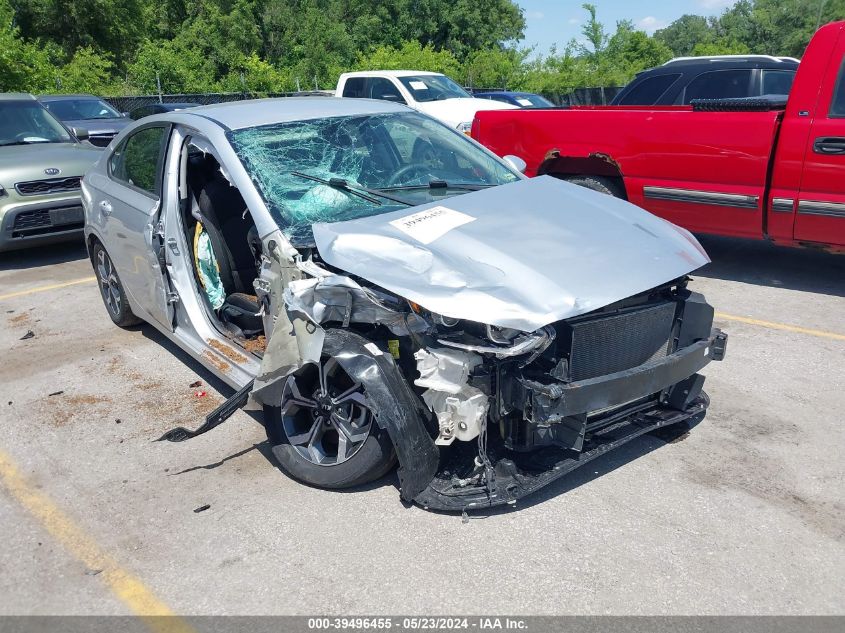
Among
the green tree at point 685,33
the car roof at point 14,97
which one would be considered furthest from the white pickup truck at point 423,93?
the green tree at point 685,33

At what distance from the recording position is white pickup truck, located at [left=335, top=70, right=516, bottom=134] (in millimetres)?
13992

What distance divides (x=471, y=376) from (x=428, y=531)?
737mm

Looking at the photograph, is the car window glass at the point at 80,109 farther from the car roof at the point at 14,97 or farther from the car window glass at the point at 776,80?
the car window glass at the point at 776,80

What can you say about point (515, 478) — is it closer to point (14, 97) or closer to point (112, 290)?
point (112, 290)

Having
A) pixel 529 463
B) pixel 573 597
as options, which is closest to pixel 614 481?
pixel 529 463

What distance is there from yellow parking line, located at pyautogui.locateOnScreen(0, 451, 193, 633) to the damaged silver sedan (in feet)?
2.12

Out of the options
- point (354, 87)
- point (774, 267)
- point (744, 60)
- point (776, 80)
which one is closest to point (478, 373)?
point (774, 267)

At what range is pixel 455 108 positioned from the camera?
14.1 m

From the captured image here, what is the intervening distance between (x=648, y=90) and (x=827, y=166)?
480 centimetres

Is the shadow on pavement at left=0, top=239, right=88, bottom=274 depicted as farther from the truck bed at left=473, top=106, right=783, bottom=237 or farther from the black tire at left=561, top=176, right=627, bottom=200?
the black tire at left=561, top=176, right=627, bottom=200

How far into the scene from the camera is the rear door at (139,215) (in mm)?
4652

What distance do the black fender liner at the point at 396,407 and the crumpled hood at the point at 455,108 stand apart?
10929mm

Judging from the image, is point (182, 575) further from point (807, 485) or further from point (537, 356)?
point (807, 485)

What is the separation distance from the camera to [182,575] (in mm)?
3072
